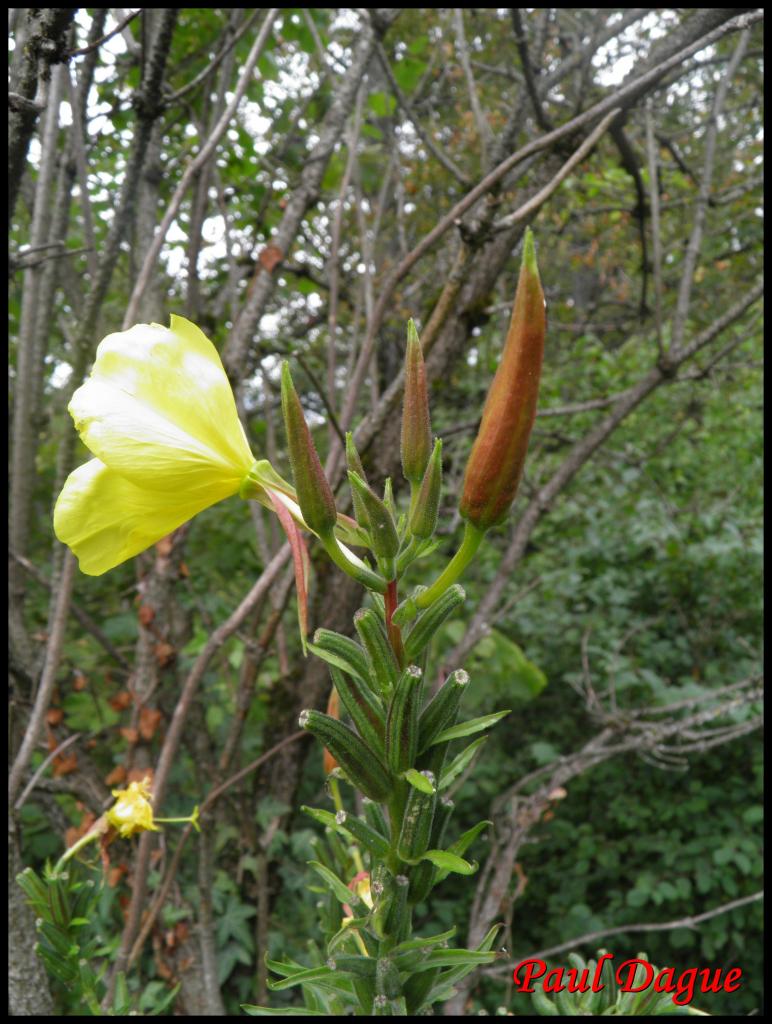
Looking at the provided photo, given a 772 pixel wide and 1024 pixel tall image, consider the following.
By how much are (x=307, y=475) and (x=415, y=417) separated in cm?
9

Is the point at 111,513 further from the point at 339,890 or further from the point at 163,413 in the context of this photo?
the point at 339,890

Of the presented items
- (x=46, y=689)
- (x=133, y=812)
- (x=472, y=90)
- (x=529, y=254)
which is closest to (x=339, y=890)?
(x=133, y=812)

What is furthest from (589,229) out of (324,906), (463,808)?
(324,906)

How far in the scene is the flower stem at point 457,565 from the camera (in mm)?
497

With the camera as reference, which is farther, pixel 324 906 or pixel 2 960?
pixel 2 960

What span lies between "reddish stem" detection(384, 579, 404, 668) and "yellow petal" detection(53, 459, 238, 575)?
0.14 m

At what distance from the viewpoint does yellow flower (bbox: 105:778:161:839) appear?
81cm

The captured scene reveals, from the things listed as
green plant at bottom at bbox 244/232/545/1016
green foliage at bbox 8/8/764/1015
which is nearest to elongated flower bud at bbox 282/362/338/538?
green plant at bottom at bbox 244/232/545/1016

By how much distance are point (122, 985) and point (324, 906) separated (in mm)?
250

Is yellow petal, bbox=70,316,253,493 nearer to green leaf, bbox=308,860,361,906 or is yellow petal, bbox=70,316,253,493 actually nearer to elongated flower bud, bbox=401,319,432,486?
elongated flower bud, bbox=401,319,432,486

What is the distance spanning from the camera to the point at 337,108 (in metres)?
1.67

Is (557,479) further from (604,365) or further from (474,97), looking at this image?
(604,365)

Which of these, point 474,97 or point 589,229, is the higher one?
point 589,229

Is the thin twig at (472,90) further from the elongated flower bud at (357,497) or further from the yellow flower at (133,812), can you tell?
the yellow flower at (133,812)
